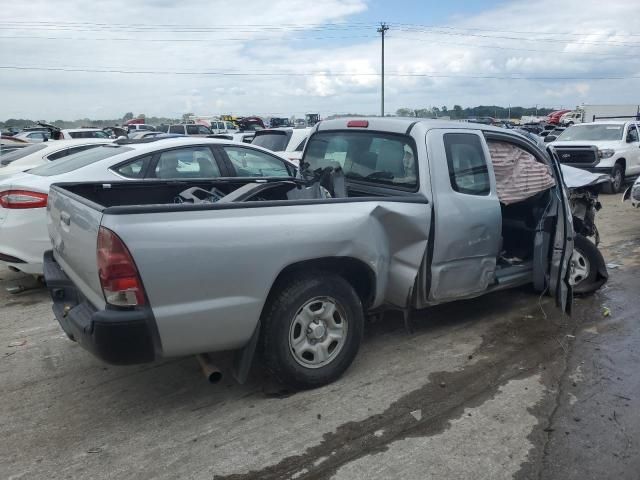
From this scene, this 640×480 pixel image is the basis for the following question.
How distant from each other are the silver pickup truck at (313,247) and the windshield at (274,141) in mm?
6562

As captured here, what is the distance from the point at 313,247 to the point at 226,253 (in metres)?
0.62

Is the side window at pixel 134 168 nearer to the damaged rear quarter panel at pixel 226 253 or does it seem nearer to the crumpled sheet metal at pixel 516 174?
the damaged rear quarter panel at pixel 226 253

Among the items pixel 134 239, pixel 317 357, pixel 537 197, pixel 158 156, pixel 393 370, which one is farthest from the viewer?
pixel 158 156

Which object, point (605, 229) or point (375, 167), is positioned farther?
point (605, 229)

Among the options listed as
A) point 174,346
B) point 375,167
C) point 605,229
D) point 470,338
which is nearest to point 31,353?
point 174,346

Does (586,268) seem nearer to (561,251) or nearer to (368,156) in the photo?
(561,251)

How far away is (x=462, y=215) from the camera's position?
453 centimetres

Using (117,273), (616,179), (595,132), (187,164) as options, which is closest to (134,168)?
(187,164)

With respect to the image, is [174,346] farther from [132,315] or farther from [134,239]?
[134,239]

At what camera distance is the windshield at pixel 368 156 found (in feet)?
15.2

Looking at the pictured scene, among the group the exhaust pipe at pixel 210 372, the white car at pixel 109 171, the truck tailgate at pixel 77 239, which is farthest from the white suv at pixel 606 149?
the truck tailgate at pixel 77 239

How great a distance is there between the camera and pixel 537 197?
18.5ft

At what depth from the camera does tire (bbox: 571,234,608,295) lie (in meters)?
5.98

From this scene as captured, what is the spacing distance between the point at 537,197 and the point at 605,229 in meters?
5.26
